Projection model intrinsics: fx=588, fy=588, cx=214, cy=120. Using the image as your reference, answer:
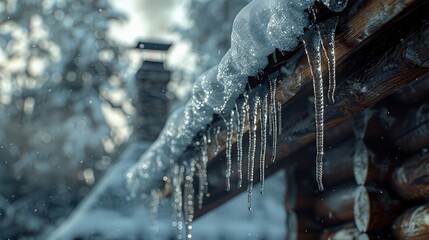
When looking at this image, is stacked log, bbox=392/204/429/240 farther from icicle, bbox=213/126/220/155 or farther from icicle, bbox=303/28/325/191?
icicle, bbox=213/126/220/155

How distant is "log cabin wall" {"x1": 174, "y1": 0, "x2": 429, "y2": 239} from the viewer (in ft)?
8.04

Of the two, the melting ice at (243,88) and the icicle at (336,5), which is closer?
the icicle at (336,5)

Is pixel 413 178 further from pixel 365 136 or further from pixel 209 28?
pixel 209 28

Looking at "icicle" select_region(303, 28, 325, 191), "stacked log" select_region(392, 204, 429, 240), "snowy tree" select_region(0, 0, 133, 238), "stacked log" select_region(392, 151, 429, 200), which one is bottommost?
"stacked log" select_region(392, 204, 429, 240)

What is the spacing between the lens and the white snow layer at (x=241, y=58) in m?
2.51

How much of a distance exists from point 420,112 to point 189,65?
51.8 ft

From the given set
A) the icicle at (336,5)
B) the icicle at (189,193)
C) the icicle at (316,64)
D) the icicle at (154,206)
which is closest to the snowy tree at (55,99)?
the icicle at (154,206)

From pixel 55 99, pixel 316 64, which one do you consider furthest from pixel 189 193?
pixel 55 99

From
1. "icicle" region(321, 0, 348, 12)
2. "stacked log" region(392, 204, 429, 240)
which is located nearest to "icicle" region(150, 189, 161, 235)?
"stacked log" region(392, 204, 429, 240)

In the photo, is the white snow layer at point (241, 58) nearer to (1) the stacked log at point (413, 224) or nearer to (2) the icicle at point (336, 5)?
(2) the icicle at point (336, 5)

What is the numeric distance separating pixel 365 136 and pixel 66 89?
15.0 m

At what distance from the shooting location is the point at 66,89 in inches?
698

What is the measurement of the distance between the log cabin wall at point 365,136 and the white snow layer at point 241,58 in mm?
95

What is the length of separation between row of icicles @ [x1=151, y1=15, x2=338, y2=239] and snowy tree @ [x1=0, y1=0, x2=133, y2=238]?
11.9 metres
